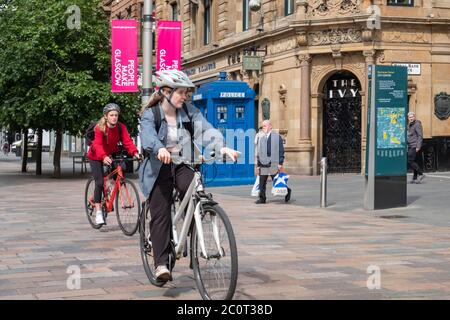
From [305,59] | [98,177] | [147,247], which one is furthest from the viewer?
[305,59]

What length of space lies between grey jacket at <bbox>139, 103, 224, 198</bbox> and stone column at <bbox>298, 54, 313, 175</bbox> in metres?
19.4

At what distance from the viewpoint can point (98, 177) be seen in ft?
31.9

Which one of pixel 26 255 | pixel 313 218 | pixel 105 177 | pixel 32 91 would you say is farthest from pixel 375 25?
pixel 26 255

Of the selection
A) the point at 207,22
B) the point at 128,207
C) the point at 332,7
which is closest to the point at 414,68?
the point at 332,7

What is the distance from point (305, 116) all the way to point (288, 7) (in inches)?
188

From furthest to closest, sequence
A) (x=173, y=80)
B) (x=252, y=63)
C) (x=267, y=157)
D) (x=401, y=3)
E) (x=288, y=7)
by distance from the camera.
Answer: (x=252, y=63), (x=288, y=7), (x=401, y=3), (x=267, y=157), (x=173, y=80)

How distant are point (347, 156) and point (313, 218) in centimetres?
1373

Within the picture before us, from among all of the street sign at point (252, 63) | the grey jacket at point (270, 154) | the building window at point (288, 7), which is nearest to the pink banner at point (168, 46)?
the grey jacket at point (270, 154)

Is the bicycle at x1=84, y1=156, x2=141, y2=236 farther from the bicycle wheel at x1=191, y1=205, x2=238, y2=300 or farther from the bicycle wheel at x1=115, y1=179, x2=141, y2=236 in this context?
the bicycle wheel at x1=191, y1=205, x2=238, y2=300

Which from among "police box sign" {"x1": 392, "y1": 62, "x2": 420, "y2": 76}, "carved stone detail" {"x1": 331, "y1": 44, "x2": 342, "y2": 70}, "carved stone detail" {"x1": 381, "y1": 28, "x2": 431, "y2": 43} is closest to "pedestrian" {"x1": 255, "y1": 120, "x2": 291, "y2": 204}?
"carved stone detail" {"x1": 331, "y1": 44, "x2": 342, "y2": 70}

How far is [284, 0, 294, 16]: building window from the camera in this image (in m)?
26.4

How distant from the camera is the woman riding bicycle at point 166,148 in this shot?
18.2 feet

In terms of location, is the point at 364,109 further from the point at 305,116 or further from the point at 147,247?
the point at 147,247
